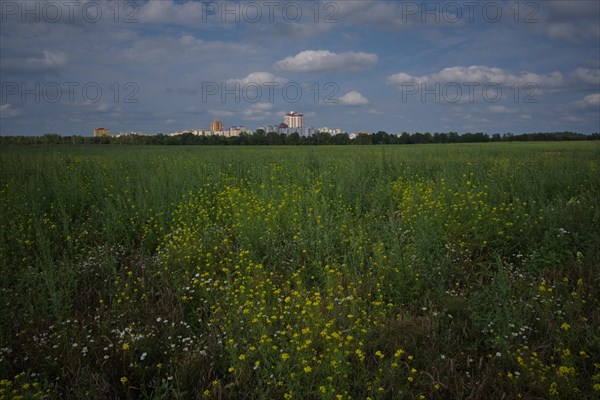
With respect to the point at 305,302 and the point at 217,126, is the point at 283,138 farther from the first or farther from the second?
the point at 305,302

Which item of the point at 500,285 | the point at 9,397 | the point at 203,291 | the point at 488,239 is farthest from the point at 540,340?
the point at 9,397

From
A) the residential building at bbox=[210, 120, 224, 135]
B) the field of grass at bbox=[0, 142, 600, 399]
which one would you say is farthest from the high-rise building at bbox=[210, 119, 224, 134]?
the field of grass at bbox=[0, 142, 600, 399]

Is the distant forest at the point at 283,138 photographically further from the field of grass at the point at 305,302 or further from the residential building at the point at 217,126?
the field of grass at the point at 305,302

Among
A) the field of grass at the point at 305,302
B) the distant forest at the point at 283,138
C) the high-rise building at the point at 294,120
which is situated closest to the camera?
the field of grass at the point at 305,302

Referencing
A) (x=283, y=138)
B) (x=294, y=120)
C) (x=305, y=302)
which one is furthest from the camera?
(x=294, y=120)

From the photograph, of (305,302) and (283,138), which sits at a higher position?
(283,138)

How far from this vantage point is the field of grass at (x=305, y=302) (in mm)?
3014

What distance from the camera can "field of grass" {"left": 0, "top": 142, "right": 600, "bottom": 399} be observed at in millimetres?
3014

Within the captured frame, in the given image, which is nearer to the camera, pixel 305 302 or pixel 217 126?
pixel 305 302

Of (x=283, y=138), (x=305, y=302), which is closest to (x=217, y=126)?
(x=283, y=138)

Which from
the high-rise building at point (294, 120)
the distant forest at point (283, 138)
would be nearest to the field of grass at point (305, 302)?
the distant forest at point (283, 138)

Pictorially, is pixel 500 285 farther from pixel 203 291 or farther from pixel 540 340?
pixel 203 291

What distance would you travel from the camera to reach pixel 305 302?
3.96m

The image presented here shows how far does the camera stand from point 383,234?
5.54 metres
